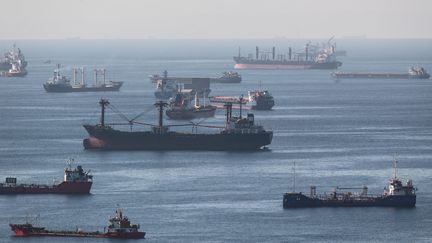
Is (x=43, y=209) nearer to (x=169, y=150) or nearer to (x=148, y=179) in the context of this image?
(x=148, y=179)

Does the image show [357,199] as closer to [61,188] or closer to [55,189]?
[61,188]

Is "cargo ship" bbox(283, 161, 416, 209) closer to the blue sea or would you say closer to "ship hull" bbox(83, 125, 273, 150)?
the blue sea

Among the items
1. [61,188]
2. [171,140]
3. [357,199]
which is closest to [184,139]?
[171,140]

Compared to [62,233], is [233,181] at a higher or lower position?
higher

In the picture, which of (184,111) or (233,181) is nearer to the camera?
(233,181)

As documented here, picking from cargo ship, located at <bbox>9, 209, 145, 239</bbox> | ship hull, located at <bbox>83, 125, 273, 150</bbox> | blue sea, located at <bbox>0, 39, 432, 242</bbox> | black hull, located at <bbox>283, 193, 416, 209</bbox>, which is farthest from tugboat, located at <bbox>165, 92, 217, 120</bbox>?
cargo ship, located at <bbox>9, 209, 145, 239</bbox>

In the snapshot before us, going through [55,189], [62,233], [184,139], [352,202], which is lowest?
[62,233]

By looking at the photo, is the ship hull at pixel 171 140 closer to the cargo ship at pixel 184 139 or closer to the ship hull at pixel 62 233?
the cargo ship at pixel 184 139
